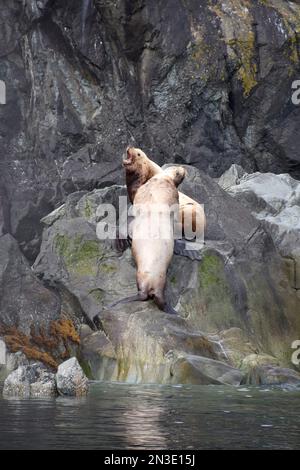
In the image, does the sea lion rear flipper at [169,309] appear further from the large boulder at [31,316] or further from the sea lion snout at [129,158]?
the sea lion snout at [129,158]

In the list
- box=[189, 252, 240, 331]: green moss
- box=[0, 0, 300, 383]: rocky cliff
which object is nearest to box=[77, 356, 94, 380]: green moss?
box=[189, 252, 240, 331]: green moss

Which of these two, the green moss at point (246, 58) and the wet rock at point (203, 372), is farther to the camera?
the green moss at point (246, 58)

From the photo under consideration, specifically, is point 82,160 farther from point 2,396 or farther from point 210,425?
point 210,425

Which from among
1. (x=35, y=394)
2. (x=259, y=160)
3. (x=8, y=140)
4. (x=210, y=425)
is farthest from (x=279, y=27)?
(x=210, y=425)

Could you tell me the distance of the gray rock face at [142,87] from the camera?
2092cm

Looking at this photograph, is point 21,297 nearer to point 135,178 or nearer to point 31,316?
point 31,316

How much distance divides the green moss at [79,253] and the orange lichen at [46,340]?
41.8 inches

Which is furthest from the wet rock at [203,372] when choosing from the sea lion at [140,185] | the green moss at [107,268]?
the sea lion at [140,185]

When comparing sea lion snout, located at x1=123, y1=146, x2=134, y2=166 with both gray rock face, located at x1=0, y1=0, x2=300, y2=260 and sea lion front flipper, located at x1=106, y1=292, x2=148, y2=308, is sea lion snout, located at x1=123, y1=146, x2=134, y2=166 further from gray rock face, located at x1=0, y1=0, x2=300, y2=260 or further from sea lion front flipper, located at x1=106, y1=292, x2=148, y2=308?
gray rock face, located at x1=0, y1=0, x2=300, y2=260

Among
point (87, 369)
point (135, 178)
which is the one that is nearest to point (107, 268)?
point (135, 178)

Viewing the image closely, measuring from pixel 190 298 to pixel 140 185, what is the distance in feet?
6.84

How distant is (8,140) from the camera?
21.3m

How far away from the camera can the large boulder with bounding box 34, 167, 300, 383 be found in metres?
11.2

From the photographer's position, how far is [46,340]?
12164 mm
